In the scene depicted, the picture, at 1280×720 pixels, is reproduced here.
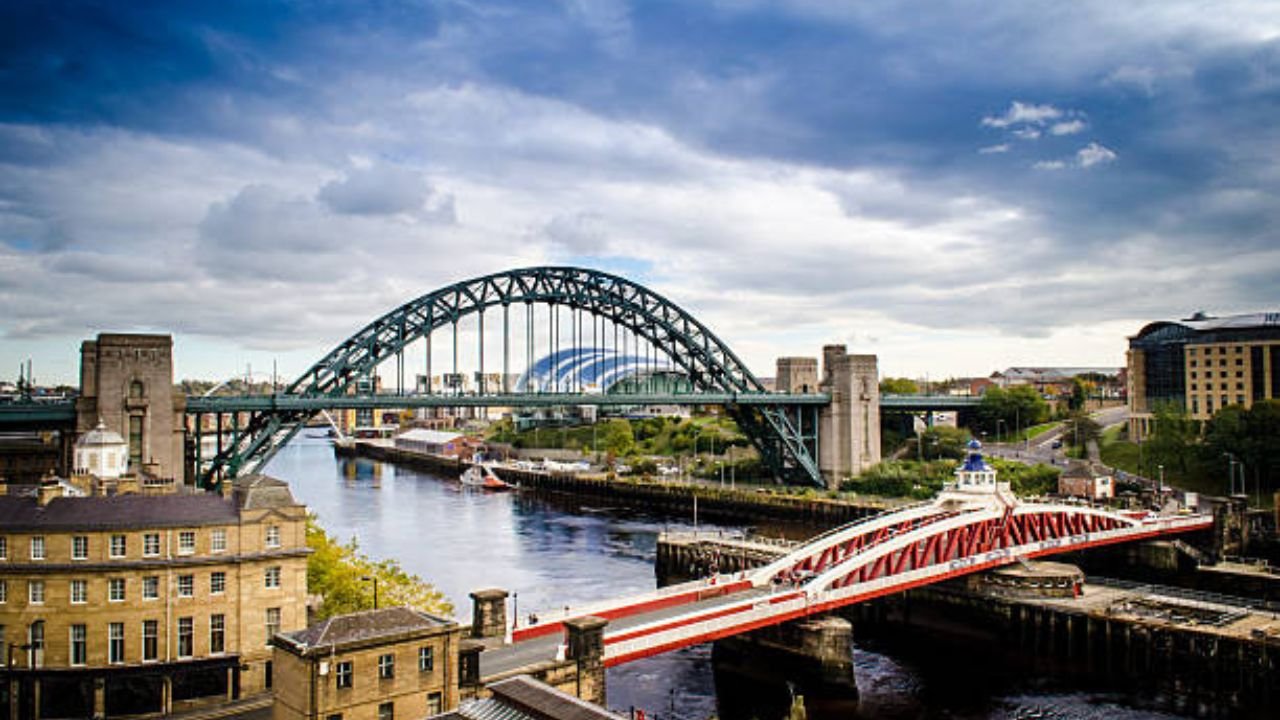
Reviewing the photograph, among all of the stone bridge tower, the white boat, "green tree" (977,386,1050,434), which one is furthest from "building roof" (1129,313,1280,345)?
the white boat

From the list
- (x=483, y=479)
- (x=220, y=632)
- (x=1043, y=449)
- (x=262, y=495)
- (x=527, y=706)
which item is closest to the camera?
(x=527, y=706)

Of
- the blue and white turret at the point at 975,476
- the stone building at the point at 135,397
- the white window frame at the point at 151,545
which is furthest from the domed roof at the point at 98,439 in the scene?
the blue and white turret at the point at 975,476

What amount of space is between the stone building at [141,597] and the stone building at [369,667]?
19.2 feet

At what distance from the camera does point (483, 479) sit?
83312 millimetres

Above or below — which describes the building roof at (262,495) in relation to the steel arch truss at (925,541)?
above

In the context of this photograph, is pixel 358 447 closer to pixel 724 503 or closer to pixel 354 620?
pixel 724 503

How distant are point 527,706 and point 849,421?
185 ft

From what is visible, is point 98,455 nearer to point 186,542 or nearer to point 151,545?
point 151,545

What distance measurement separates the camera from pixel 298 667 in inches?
646

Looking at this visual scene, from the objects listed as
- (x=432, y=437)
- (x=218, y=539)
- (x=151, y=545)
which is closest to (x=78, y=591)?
(x=151, y=545)

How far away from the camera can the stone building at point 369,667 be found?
16.3 metres

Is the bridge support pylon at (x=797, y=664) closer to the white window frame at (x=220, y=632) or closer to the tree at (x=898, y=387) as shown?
the white window frame at (x=220, y=632)

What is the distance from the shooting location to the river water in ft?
84.0

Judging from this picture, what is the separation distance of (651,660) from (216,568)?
12836 millimetres
